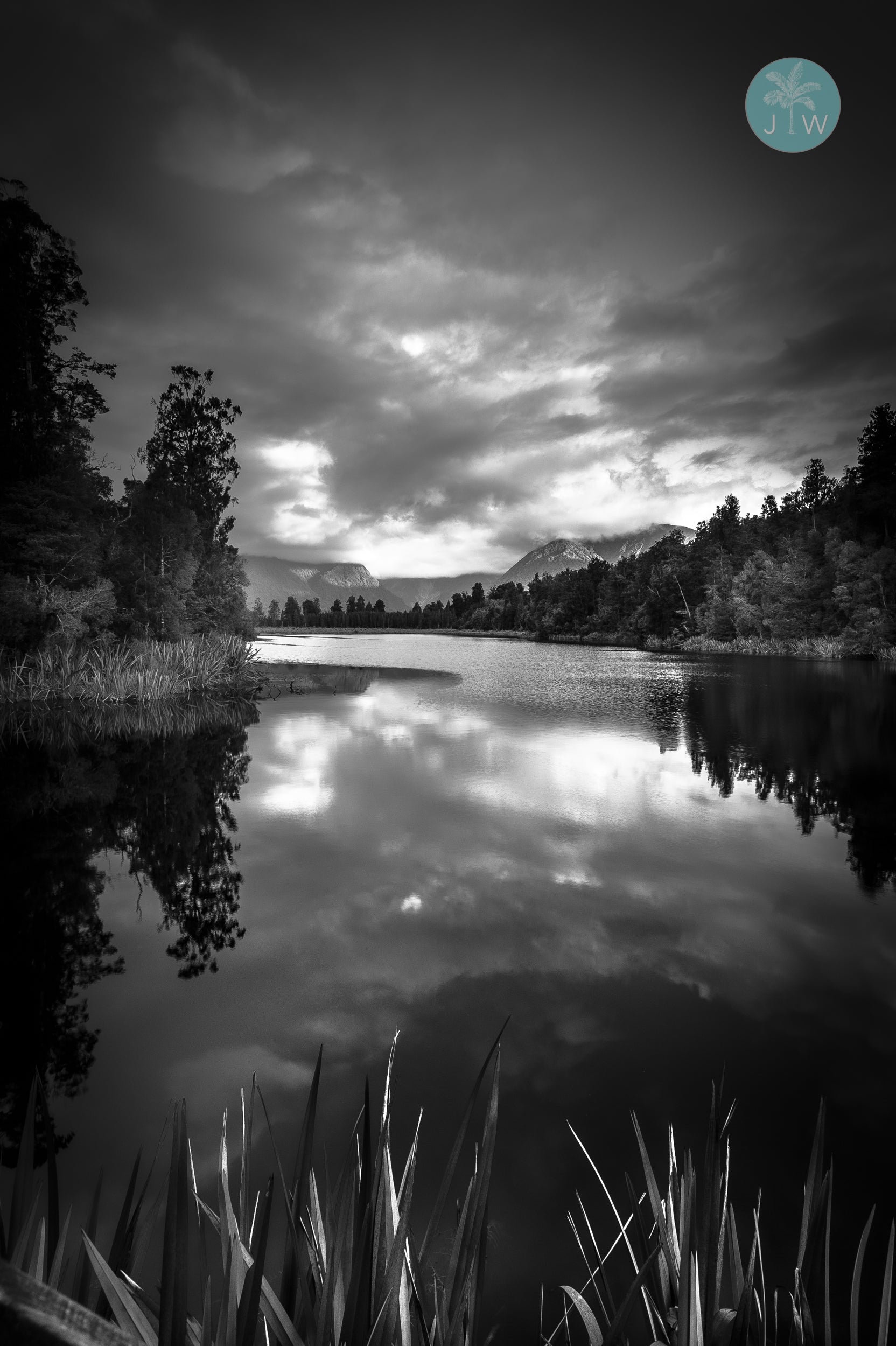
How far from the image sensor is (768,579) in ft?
231

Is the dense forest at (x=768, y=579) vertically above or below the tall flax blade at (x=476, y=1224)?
above

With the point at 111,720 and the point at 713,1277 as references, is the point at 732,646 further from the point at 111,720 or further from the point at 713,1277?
the point at 713,1277

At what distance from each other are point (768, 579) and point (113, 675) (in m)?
67.4

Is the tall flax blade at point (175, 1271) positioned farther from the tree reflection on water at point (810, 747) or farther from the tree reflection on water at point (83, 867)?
the tree reflection on water at point (810, 747)

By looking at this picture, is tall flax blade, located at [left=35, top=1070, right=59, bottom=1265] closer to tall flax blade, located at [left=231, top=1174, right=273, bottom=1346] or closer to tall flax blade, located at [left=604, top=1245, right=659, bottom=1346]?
tall flax blade, located at [left=231, top=1174, right=273, bottom=1346]

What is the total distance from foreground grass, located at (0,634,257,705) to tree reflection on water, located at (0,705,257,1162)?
6.12 metres

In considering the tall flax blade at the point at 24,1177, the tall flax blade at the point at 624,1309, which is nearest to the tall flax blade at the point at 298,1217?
the tall flax blade at the point at 24,1177

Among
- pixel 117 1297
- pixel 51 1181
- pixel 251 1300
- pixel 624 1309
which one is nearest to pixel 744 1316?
pixel 624 1309

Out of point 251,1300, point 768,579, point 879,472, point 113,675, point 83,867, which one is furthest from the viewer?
point 768,579

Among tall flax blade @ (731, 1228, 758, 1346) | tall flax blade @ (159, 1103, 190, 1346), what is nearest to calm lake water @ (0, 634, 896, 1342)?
tall flax blade @ (731, 1228, 758, 1346)

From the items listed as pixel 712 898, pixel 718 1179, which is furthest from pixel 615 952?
pixel 718 1179

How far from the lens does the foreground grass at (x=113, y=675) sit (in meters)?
21.0

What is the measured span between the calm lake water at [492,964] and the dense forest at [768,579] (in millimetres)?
45569

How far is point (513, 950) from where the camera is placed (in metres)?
5.78
